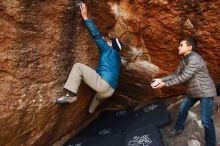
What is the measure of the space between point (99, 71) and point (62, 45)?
76cm

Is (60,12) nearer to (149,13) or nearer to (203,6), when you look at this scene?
(149,13)

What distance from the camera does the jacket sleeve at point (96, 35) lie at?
215 inches

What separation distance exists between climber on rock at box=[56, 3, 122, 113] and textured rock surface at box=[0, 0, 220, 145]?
0.14 m

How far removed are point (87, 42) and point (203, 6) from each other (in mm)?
1838

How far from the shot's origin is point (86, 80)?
18.1 ft

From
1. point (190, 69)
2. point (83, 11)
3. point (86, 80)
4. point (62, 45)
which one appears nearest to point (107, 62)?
point (86, 80)

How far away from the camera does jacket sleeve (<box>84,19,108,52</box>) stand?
5.45 metres

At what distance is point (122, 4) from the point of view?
5.49 metres

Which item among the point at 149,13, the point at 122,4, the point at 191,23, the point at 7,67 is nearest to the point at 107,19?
the point at 122,4

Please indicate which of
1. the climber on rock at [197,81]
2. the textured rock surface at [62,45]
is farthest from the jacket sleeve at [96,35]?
the climber on rock at [197,81]

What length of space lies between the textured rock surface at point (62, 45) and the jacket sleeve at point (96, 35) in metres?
0.11

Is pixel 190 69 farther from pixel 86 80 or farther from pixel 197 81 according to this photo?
pixel 86 80

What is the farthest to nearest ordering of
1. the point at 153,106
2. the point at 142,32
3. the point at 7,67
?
the point at 153,106 < the point at 142,32 < the point at 7,67

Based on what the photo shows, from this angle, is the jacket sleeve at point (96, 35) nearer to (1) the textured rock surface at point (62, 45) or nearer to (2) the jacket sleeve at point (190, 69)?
(1) the textured rock surface at point (62, 45)
